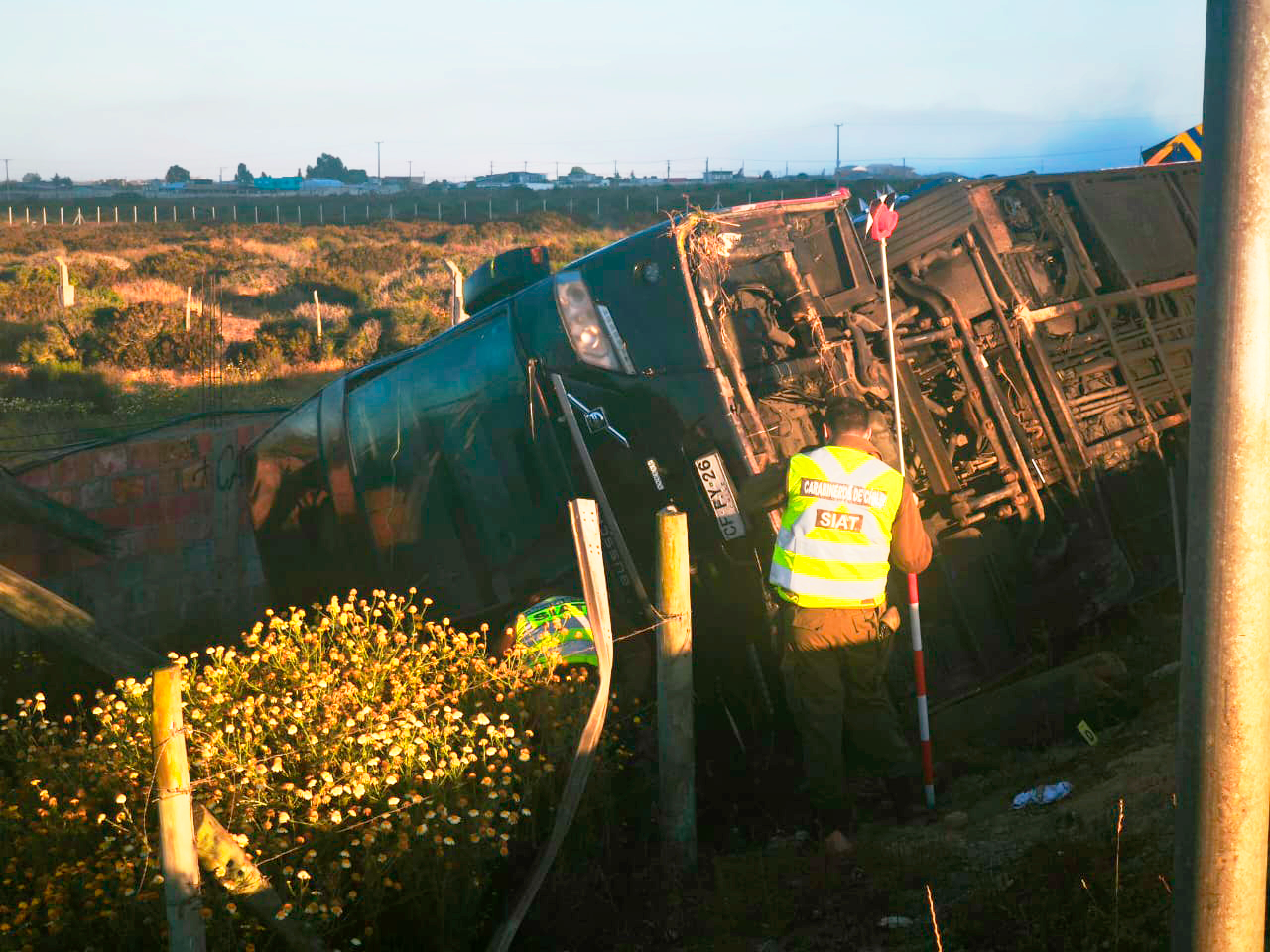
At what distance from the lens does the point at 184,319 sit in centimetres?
1911

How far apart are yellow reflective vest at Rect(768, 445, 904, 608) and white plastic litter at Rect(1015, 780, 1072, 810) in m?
1.05

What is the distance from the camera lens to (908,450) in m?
6.78

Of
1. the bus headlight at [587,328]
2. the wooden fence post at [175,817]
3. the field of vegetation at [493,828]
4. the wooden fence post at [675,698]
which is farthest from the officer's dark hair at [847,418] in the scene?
the wooden fence post at [175,817]

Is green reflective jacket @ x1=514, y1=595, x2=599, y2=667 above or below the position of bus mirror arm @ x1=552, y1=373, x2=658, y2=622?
below

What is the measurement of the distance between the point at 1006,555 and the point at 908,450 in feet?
2.65

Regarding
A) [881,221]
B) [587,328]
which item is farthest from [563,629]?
[881,221]

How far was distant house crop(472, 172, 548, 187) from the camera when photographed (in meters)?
73.1

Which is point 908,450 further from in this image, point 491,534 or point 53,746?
point 53,746

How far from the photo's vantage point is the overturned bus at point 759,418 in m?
6.36

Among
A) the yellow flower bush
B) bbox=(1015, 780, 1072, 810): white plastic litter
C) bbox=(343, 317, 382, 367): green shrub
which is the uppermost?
bbox=(343, 317, 382, 367): green shrub

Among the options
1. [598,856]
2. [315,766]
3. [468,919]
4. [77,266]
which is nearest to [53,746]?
[315,766]

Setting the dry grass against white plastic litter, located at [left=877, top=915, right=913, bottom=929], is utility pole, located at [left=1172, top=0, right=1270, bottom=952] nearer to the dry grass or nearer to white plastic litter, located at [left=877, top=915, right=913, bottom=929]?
white plastic litter, located at [left=877, top=915, right=913, bottom=929]

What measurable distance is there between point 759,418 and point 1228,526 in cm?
360

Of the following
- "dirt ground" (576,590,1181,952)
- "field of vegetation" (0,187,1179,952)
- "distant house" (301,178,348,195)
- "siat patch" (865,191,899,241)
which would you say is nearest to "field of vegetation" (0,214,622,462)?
"field of vegetation" (0,187,1179,952)
